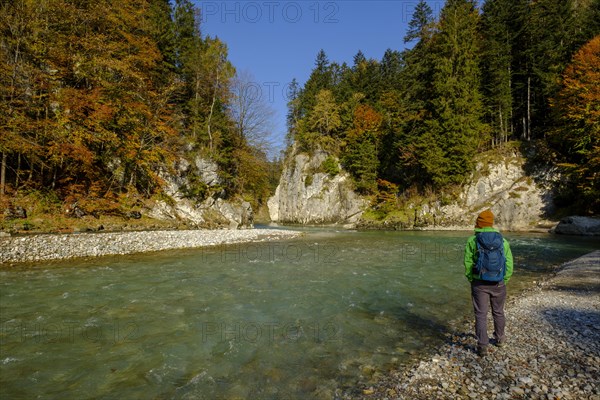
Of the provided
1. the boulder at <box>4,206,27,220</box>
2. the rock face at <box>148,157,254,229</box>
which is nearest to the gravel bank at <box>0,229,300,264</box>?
the boulder at <box>4,206,27,220</box>

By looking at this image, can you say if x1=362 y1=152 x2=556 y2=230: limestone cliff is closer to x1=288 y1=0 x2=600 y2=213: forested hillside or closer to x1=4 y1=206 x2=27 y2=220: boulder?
x1=288 y1=0 x2=600 y2=213: forested hillside

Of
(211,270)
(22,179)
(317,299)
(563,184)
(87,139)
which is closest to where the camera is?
(317,299)

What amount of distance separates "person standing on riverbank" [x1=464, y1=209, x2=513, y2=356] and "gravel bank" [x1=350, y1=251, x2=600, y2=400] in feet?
1.27

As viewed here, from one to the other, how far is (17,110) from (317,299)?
67.0 ft

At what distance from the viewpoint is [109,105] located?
21.8 meters

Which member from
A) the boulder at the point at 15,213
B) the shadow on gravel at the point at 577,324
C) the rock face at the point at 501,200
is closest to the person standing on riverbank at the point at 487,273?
the shadow on gravel at the point at 577,324

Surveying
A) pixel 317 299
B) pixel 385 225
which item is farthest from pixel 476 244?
pixel 385 225

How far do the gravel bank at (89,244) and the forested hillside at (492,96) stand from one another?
27.3 metres

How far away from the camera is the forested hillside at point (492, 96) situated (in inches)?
1101

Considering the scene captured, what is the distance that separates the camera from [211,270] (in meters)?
11.6

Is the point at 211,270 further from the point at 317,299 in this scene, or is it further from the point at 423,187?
the point at 423,187

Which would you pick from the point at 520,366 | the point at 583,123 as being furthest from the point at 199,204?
the point at 583,123

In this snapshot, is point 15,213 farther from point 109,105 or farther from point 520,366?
point 520,366

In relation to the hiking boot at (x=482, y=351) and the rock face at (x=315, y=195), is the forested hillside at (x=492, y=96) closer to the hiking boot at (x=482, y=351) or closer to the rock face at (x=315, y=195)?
the rock face at (x=315, y=195)
